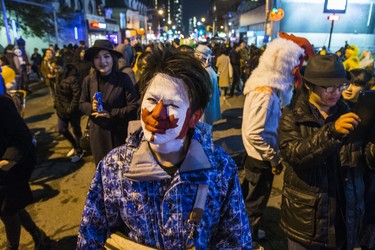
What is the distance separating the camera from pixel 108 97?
10.8 ft

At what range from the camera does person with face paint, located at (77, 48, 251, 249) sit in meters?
1.29

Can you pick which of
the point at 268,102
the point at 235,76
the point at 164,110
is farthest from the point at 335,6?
the point at 164,110

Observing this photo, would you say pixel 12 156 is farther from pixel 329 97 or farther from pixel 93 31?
pixel 93 31

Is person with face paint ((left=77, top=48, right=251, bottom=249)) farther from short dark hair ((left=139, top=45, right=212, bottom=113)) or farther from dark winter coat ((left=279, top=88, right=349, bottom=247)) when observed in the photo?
dark winter coat ((left=279, top=88, right=349, bottom=247))

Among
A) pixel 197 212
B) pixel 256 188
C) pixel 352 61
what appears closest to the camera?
pixel 197 212

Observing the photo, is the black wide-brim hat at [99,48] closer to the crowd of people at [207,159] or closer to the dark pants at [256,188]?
the crowd of people at [207,159]

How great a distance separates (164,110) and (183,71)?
194mm

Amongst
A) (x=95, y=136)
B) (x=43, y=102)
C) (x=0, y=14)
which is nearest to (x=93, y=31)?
(x=0, y=14)

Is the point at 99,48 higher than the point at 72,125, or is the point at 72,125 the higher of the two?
the point at 99,48

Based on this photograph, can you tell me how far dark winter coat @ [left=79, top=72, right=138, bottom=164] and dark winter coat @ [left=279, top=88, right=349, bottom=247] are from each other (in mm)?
1865

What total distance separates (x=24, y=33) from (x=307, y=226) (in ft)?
75.9

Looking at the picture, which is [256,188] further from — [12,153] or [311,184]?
[12,153]

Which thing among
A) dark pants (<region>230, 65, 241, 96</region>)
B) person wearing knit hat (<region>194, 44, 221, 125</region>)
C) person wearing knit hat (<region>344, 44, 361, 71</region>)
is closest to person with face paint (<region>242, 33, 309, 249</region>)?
person wearing knit hat (<region>194, 44, 221, 125</region>)

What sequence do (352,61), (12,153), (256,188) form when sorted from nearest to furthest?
(12,153) → (256,188) → (352,61)
